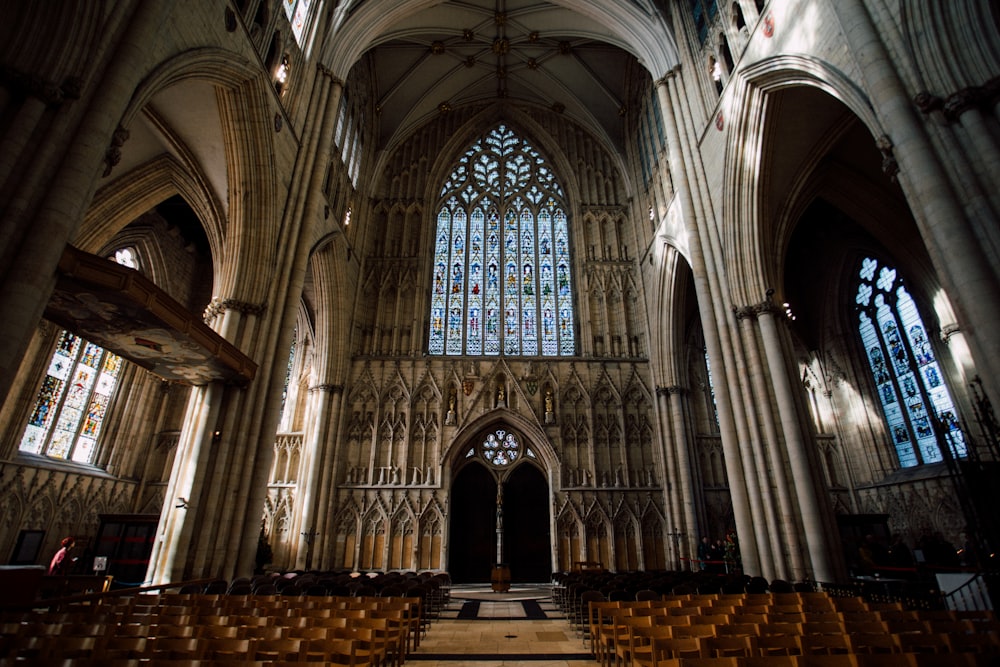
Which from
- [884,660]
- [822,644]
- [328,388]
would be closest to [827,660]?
[884,660]

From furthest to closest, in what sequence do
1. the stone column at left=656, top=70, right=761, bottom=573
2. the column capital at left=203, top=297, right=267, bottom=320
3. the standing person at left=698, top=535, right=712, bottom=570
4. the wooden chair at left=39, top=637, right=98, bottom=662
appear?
the standing person at left=698, top=535, right=712, bottom=570
the column capital at left=203, top=297, right=267, bottom=320
the stone column at left=656, top=70, right=761, bottom=573
the wooden chair at left=39, top=637, right=98, bottom=662

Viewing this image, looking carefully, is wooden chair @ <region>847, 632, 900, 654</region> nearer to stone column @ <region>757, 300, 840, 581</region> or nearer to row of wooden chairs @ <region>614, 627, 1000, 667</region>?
row of wooden chairs @ <region>614, 627, 1000, 667</region>

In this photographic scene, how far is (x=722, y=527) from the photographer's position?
53.3ft

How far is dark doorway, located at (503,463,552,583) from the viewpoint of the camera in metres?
17.2

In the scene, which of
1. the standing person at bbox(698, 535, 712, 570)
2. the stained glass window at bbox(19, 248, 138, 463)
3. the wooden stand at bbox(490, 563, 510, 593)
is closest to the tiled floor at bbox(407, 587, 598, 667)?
the wooden stand at bbox(490, 563, 510, 593)

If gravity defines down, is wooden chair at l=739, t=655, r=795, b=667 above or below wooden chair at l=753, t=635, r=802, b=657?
above

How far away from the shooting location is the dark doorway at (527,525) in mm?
17219

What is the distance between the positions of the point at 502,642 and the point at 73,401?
15.8 metres

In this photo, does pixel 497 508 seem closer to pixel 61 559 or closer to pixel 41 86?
pixel 61 559

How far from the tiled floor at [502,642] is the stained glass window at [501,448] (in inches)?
300

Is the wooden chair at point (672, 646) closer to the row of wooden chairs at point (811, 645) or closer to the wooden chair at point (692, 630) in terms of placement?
the row of wooden chairs at point (811, 645)

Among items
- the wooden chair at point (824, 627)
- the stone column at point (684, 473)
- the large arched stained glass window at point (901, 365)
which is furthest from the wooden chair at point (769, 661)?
the large arched stained glass window at point (901, 365)

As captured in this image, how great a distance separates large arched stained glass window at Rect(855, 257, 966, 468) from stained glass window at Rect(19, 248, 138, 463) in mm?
23815

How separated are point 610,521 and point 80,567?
1548 centimetres
